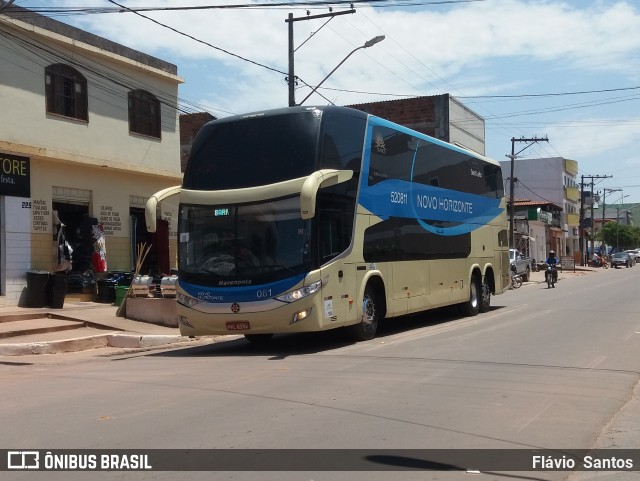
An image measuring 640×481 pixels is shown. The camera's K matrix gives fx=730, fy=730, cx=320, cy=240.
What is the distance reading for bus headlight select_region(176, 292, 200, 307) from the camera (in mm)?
13188

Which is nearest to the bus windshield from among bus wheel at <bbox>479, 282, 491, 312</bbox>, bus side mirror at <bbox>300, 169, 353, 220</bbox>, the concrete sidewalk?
bus side mirror at <bbox>300, 169, 353, 220</bbox>

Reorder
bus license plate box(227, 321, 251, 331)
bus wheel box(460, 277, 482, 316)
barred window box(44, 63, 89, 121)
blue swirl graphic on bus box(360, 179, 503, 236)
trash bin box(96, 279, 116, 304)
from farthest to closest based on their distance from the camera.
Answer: trash bin box(96, 279, 116, 304), barred window box(44, 63, 89, 121), bus wheel box(460, 277, 482, 316), blue swirl graphic on bus box(360, 179, 503, 236), bus license plate box(227, 321, 251, 331)

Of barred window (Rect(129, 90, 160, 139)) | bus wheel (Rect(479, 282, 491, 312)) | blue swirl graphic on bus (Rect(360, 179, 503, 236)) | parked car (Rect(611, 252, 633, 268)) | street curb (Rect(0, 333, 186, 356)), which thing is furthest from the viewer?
parked car (Rect(611, 252, 633, 268))

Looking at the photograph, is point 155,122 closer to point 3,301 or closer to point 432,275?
point 3,301

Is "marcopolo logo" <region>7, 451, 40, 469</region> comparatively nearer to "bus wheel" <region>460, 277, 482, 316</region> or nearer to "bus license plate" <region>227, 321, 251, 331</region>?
"bus license plate" <region>227, 321, 251, 331</region>

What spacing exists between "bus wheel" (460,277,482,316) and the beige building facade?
10.4 metres

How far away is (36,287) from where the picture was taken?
750 inches

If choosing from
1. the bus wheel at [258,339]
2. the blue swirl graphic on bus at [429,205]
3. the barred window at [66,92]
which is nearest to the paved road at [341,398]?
the bus wheel at [258,339]

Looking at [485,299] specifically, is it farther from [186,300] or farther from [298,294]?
[186,300]

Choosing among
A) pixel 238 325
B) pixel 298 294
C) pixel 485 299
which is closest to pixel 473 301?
pixel 485 299

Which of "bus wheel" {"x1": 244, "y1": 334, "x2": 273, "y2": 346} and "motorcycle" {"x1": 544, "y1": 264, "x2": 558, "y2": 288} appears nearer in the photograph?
"bus wheel" {"x1": 244, "y1": 334, "x2": 273, "y2": 346}

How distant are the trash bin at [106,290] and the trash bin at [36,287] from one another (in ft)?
8.42

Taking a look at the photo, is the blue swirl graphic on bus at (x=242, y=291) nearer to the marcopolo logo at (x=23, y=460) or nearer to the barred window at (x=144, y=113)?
the marcopolo logo at (x=23, y=460)

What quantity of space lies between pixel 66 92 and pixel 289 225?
37.3 feet
